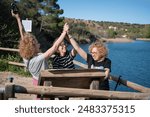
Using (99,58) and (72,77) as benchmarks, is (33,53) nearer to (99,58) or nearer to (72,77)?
(72,77)

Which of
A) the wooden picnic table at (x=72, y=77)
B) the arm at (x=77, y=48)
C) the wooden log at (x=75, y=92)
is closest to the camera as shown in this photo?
the wooden log at (x=75, y=92)

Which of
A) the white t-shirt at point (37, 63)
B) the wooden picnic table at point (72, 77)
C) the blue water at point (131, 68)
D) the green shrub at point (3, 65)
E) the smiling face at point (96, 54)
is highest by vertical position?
the smiling face at point (96, 54)

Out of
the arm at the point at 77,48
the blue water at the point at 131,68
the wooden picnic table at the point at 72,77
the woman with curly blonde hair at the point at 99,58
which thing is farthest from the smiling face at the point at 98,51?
the blue water at the point at 131,68

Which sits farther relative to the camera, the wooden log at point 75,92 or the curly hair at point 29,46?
the curly hair at point 29,46

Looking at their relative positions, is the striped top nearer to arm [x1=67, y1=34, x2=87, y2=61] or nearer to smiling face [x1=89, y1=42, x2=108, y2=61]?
arm [x1=67, y1=34, x2=87, y2=61]

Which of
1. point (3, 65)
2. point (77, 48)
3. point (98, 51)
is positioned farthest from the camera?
point (3, 65)

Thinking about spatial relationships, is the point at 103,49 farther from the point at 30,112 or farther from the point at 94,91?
the point at 30,112

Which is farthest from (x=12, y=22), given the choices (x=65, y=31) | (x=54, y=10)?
(x=54, y=10)

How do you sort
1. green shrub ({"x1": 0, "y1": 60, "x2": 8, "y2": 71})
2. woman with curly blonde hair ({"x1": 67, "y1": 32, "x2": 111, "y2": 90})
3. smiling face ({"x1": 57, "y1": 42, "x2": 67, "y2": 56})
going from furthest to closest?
green shrub ({"x1": 0, "y1": 60, "x2": 8, "y2": 71}), smiling face ({"x1": 57, "y1": 42, "x2": 67, "y2": 56}), woman with curly blonde hair ({"x1": 67, "y1": 32, "x2": 111, "y2": 90})

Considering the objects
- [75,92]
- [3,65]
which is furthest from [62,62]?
[3,65]

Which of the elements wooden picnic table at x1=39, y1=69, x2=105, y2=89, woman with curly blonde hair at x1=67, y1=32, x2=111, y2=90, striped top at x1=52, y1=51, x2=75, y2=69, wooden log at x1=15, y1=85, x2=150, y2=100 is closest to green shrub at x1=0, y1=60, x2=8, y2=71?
striped top at x1=52, y1=51, x2=75, y2=69

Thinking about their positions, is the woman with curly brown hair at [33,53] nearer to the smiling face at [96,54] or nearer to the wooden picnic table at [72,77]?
the wooden picnic table at [72,77]

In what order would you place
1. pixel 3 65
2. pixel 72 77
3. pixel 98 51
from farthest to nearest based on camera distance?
pixel 3 65 < pixel 98 51 < pixel 72 77

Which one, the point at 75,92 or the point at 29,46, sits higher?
the point at 29,46
